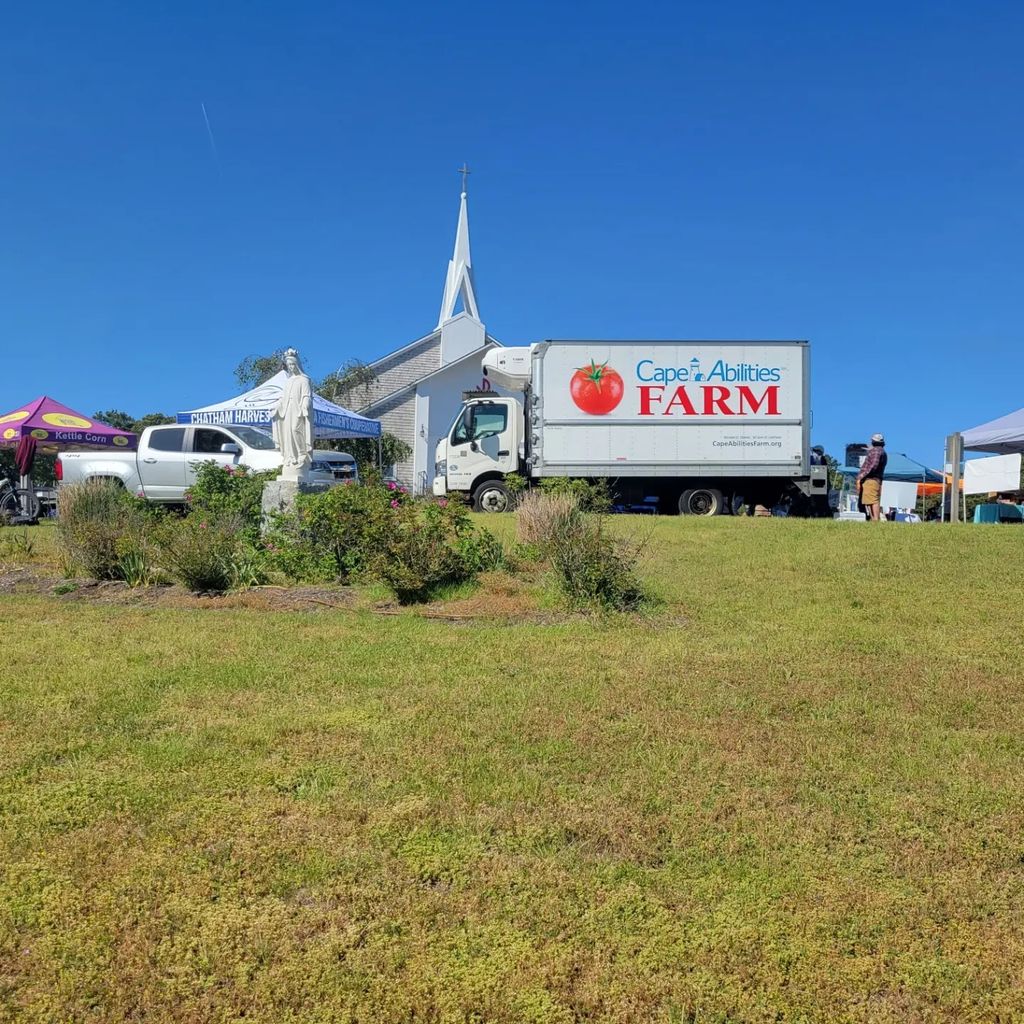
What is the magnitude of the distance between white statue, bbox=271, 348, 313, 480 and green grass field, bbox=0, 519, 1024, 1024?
542cm

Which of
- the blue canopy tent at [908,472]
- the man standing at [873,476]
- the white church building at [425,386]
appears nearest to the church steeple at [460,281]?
the white church building at [425,386]

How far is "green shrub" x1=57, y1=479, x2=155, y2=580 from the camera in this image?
28.2 feet

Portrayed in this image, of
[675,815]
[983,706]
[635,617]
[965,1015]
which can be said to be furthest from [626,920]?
[635,617]

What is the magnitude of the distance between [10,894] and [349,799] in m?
1.12

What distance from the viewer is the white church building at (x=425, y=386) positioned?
98.8 ft

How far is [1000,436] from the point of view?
61.9ft

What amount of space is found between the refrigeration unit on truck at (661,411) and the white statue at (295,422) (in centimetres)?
607

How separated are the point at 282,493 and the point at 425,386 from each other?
20.2 m

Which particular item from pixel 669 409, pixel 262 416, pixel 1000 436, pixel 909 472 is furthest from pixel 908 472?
pixel 262 416

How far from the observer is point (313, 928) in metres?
2.47

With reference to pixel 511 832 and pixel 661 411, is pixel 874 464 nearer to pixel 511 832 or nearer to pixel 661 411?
pixel 661 411

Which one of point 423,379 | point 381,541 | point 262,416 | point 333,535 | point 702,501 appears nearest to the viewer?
point 381,541

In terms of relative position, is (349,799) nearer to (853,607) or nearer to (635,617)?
(635,617)

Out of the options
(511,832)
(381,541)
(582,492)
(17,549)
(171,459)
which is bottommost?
(511,832)
